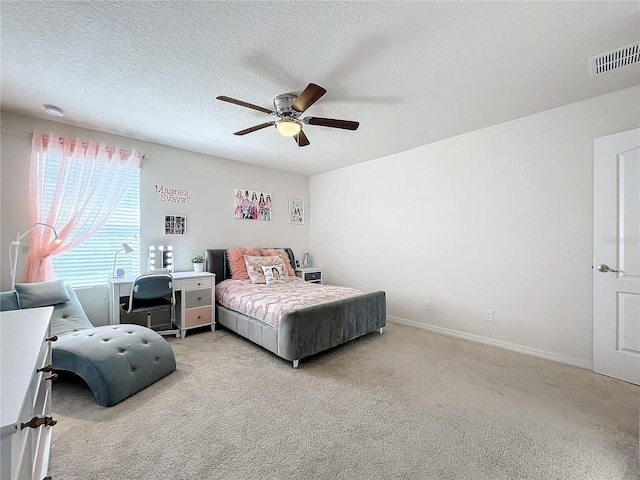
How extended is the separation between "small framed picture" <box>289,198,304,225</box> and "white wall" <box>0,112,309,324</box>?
0.32 ft

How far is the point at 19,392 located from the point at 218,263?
3606mm

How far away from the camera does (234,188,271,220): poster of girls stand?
4691mm

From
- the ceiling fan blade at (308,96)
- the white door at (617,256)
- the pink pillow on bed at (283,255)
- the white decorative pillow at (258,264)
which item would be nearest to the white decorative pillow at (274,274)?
the white decorative pillow at (258,264)

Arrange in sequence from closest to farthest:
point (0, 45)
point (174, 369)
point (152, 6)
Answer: point (152, 6) < point (0, 45) < point (174, 369)

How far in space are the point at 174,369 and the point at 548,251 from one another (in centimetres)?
383

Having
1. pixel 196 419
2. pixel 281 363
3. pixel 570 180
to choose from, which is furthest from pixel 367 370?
pixel 570 180

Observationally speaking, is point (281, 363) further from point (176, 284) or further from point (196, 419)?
point (176, 284)

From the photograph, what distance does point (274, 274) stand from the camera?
13.6ft

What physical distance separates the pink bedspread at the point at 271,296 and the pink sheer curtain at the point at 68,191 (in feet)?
5.61

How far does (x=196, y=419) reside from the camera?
6.36ft

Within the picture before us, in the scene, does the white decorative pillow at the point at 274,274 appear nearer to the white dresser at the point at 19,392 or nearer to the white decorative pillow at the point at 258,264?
the white decorative pillow at the point at 258,264

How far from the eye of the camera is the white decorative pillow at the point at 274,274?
406 cm

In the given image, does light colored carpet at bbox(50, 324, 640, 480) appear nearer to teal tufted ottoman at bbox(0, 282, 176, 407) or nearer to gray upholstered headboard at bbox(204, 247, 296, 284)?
teal tufted ottoman at bbox(0, 282, 176, 407)

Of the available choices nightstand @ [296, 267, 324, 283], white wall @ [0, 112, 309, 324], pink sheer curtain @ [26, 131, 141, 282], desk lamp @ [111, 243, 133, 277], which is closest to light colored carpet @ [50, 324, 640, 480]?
desk lamp @ [111, 243, 133, 277]
